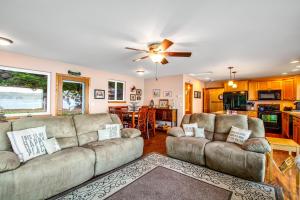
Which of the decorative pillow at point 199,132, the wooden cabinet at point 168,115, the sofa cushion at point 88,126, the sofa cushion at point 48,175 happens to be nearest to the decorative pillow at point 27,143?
the sofa cushion at point 48,175

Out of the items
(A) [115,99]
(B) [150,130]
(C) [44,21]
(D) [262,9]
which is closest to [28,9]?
(C) [44,21]

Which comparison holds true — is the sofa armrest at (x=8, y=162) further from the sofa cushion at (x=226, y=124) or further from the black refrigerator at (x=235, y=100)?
the black refrigerator at (x=235, y=100)

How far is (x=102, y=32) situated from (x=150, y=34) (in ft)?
2.54

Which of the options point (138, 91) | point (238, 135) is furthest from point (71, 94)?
point (238, 135)

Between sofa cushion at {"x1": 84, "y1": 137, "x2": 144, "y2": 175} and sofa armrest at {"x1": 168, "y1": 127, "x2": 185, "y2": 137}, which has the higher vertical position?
sofa armrest at {"x1": 168, "y1": 127, "x2": 185, "y2": 137}

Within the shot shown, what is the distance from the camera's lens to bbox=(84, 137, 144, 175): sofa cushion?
243 centimetres

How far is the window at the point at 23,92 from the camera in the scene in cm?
350

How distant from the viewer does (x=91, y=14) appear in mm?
1928

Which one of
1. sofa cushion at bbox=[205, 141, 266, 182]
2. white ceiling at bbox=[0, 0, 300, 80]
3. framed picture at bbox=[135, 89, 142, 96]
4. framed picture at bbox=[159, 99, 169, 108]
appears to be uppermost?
white ceiling at bbox=[0, 0, 300, 80]

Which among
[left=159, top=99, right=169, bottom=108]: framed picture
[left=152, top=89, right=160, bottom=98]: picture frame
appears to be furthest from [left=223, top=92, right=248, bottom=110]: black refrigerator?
[left=152, top=89, right=160, bottom=98]: picture frame

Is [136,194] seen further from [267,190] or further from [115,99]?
[115,99]

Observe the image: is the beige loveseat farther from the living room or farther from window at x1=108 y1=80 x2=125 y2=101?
window at x1=108 y1=80 x2=125 y2=101

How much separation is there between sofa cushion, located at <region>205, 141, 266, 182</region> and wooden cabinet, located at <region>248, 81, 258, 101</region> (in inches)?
184

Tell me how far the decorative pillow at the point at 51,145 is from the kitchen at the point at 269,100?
4786 millimetres
